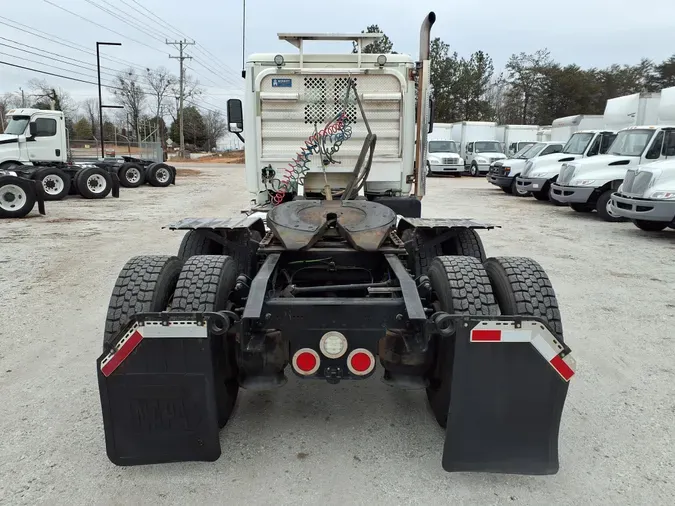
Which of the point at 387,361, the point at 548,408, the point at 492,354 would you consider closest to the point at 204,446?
the point at 387,361

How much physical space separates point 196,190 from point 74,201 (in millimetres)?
5512

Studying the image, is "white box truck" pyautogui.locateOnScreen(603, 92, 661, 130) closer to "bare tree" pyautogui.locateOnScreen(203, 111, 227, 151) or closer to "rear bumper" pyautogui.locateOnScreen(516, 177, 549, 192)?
"rear bumper" pyautogui.locateOnScreen(516, 177, 549, 192)

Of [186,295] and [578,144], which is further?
[578,144]

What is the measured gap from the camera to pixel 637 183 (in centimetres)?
1044

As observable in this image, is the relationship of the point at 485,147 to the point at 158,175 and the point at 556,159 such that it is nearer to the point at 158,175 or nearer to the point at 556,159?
the point at 556,159

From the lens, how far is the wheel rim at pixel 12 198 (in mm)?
12594

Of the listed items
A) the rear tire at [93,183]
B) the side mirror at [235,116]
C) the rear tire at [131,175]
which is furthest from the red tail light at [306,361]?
the rear tire at [131,175]

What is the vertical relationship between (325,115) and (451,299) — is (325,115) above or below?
above

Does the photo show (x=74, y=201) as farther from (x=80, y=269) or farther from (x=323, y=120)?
(x=323, y=120)

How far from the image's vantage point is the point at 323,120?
5.53 metres

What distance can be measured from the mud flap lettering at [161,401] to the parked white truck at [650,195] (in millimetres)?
9870

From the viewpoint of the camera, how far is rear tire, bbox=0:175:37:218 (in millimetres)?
12539

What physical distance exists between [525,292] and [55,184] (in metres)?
16.7

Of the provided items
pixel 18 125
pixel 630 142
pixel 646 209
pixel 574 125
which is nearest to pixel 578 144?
pixel 630 142
